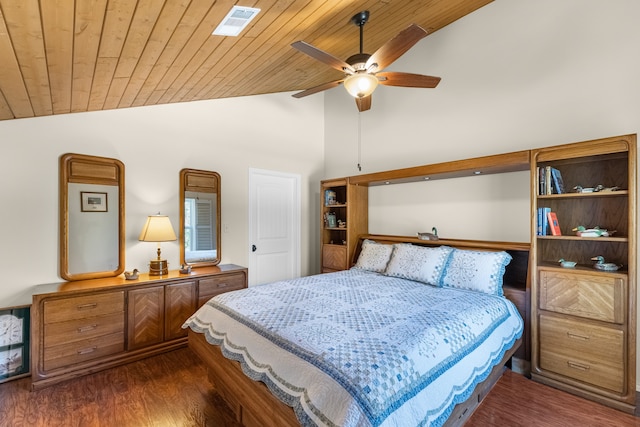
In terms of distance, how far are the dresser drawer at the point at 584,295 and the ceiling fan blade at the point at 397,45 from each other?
2101 mm

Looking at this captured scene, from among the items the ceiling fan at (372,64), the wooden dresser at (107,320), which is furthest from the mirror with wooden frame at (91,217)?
the ceiling fan at (372,64)

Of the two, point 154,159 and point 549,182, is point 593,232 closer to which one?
point 549,182

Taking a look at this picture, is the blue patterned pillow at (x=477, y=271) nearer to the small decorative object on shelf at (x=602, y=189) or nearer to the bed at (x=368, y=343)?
the bed at (x=368, y=343)

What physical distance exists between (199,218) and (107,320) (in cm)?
142

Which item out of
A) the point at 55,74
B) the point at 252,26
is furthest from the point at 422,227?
the point at 55,74

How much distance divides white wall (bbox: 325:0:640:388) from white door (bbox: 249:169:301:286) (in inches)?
49.0

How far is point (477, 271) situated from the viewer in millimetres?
2699

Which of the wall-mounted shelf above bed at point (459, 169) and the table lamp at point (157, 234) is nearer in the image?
the wall-mounted shelf above bed at point (459, 169)

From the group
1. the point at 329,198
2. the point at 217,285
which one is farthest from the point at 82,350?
the point at 329,198

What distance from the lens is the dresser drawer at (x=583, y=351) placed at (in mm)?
2137

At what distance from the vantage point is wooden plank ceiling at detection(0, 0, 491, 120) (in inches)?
56.1

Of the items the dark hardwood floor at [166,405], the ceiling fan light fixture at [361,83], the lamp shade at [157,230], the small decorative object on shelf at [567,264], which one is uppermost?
the ceiling fan light fixture at [361,83]

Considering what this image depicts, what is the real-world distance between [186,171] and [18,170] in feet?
4.66

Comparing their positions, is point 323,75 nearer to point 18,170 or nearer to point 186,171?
point 186,171
